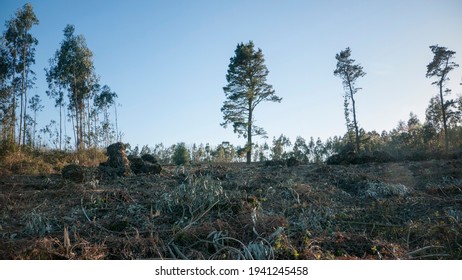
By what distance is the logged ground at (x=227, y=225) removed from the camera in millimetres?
3189

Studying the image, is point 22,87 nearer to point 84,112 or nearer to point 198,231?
point 84,112

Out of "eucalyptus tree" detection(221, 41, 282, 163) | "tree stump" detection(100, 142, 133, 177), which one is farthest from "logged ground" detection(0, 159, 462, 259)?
"eucalyptus tree" detection(221, 41, 282, 163)

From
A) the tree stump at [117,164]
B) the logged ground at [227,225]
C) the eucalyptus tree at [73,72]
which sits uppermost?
the eucalyptus tree at [73,72]

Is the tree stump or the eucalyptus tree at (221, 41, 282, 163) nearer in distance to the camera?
the tree stump

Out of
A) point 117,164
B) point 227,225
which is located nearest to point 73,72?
point 117,164

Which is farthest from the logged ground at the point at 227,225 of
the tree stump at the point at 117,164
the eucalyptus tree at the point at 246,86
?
the eucalyptus tree at the point at 246,86

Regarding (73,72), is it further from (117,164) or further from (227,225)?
(227,225)

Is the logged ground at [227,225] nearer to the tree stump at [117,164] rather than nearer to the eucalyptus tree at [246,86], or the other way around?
the tree stump at [117,164]

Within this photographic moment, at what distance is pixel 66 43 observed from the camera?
841 cm

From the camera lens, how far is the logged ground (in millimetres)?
3189

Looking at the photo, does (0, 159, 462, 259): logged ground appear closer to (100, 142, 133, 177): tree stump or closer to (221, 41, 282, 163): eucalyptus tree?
(100, 142, 133, 177): tree stump

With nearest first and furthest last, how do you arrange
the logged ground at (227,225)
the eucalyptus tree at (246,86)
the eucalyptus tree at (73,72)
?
the logged ground at (227,225), the eucalyptus tree at (73,72), the eucalyptus tree at (246,86)

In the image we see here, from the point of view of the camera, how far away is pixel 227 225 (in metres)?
3.80
